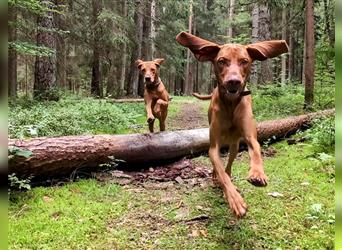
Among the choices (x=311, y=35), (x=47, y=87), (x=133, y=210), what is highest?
(x=311, y=35)

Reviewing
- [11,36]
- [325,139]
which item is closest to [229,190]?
[325,139]

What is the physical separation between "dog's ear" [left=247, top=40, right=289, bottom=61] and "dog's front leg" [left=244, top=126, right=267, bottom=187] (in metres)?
0.89

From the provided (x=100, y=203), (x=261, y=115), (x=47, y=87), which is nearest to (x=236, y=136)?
(x=100, y=203)

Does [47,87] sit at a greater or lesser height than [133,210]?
greater

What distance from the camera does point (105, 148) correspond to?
6617 millimetres

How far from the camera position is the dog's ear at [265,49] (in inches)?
175

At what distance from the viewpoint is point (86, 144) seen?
21.0ft

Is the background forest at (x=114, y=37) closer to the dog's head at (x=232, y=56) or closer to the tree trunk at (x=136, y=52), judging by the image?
the tree trunk at (x=136, y=52)

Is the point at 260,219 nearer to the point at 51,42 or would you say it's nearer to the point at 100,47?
the point at 51,42

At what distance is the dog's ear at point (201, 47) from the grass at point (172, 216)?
2.09 meters

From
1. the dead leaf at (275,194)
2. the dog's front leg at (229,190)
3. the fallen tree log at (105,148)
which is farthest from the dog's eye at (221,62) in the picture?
the fallen tree log at (105,148)

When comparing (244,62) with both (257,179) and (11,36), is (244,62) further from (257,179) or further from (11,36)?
(11,36)

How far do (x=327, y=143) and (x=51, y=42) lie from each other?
34.0 feet

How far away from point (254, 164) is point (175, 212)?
5.10ft
